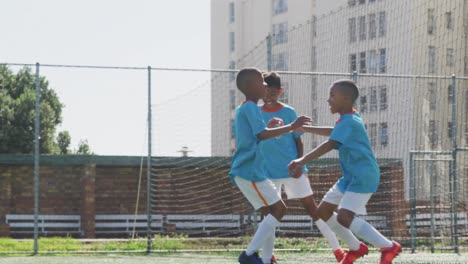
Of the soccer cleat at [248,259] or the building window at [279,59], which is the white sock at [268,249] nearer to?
the soccer cleat at [248,259]

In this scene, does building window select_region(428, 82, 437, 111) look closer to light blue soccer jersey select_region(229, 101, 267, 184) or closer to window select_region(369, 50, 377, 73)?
window select_region(369, 50, 377, 73)

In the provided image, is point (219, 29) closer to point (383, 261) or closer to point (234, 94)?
point (234, 94)

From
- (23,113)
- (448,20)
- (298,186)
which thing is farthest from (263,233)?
(23,113)

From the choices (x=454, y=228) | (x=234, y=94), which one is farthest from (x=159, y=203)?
(x=454, y=228)

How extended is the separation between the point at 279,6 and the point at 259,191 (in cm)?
5437

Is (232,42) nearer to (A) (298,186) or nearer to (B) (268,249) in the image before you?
(A) (298,186)

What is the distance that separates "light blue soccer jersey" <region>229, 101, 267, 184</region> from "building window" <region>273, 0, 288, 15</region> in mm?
53349

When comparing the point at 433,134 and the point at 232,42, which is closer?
the point at 433,134

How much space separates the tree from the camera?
53094mm

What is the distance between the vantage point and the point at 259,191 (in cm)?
799

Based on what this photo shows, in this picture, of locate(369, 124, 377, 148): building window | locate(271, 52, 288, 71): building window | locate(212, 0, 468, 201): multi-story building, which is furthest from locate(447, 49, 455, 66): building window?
locate(271, 52, 288, 71): building window

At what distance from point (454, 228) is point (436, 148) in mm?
6469

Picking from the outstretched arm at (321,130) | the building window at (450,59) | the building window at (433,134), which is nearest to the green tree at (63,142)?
the building window at (433,134)

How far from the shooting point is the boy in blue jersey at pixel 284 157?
9.24 meters
